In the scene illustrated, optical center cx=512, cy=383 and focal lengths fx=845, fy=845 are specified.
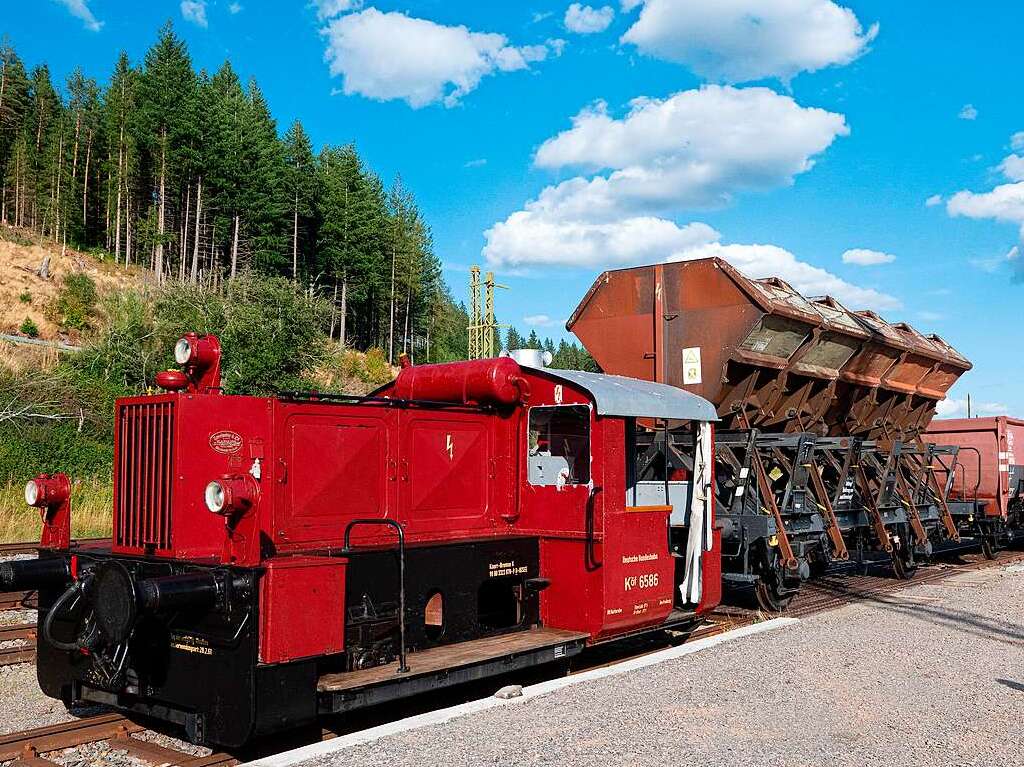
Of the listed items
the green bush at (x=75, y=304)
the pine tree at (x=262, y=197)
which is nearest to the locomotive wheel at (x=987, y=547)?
the green bush at (x=75, y=304)

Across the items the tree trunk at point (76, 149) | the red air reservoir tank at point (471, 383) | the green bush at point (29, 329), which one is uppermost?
the tree trunk at point (76, 149)

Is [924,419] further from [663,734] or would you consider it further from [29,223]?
[29,223]

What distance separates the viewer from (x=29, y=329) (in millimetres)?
37625

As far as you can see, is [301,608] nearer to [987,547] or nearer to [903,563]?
[903,563]

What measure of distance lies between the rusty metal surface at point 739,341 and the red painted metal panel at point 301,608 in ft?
22.7

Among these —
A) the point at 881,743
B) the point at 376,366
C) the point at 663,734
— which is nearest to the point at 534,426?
the point at 663,734

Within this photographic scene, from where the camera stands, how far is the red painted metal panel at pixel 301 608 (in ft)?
17.3

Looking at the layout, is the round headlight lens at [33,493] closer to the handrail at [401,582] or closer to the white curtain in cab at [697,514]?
the handrail at [401,582]

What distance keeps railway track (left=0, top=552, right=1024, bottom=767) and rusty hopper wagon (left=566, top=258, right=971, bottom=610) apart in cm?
53

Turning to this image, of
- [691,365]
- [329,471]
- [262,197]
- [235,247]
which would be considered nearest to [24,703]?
[329,471]

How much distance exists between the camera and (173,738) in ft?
20.4

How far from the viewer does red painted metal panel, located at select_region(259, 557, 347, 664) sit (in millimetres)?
5273

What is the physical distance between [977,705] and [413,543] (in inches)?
179

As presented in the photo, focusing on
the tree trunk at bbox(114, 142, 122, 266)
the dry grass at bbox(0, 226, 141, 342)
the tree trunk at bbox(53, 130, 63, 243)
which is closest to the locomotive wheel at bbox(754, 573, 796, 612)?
the dry grass at bbox(0, 226, 141, 342)
